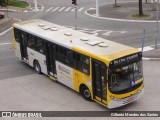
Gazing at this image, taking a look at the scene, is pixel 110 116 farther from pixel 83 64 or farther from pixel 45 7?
pixel 45 7

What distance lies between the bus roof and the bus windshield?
1.99ft

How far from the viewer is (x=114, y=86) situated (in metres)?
16.3

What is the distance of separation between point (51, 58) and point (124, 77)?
5613 millimetres

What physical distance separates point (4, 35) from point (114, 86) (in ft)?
66.0

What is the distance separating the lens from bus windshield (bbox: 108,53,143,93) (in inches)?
640

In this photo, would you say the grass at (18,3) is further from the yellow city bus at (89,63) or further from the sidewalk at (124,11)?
the yellow city bus at (89,63)

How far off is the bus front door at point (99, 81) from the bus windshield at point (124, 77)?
0.40 m

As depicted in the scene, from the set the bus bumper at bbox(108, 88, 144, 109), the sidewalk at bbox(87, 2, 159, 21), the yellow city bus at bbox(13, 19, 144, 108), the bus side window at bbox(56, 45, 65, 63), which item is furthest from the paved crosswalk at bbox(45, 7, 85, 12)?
the bus bumper at bbox(108, 88, 144, 109)

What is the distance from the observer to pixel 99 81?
1686 cm

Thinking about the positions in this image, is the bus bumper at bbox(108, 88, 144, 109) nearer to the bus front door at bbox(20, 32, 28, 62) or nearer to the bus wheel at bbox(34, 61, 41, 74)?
the bus wheel at bbox(34, 61, 41, 74)

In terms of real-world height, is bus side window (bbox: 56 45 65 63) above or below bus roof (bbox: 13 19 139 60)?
below

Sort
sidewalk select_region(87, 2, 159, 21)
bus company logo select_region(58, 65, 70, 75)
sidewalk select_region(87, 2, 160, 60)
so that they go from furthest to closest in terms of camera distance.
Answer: sidewalk select_region(87, 2, 159, 21) < sidewalk select_region(87, 2, 160, 60) < bus company logo select_region(58, 65, 70, 75)

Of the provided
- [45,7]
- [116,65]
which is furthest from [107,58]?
[45,7]

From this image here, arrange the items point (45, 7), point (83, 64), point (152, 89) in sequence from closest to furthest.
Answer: point (83, 64) < point (152, 89) < point (45, 7)
